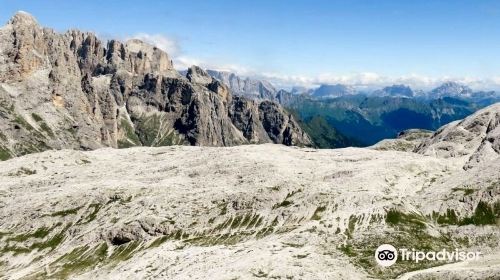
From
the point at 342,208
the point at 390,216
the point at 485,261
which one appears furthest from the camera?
the point at 342,208

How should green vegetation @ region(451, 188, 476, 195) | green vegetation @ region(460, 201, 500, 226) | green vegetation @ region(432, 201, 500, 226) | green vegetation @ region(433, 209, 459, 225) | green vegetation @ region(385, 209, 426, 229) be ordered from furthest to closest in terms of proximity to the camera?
green vegetation @ region(451, 188, 476, 195), green vegetation @ region(433, 209, 459, 225), green vegetation @ region(432, 201, 500, 226), green vegetation @ region(460, 201, 500, 226), green vegetation @ region(385, 209, 426, 229)

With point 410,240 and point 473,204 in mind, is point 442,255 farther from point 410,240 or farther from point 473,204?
point 473,204

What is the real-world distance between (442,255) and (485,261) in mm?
11034

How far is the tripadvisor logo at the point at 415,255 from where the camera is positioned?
458 ft

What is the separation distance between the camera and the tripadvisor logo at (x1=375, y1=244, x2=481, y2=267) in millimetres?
139500

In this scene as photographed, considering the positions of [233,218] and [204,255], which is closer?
[204,255]

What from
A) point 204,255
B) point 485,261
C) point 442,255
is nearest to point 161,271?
point 204,255

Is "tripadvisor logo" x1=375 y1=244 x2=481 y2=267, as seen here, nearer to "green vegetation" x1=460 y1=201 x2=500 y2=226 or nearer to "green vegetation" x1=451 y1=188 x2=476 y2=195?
"green vegetation" x1=460 y1=201 x2=500 y2=226

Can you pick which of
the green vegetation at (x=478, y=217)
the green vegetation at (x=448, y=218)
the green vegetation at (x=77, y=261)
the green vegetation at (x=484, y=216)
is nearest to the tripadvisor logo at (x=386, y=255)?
the green vegetation at (x=448, y=218)

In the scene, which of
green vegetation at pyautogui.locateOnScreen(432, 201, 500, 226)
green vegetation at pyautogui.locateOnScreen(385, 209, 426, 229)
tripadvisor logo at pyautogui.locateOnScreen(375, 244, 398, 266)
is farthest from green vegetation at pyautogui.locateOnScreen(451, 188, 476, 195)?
tripadvisor logo at pyautogui.locateOnScreen(375, 244, 398, 266)

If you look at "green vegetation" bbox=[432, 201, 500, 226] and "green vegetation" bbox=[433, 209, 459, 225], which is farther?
"green vegetation" bbox=[433, 209, 459, 225]

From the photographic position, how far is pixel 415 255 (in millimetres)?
142125

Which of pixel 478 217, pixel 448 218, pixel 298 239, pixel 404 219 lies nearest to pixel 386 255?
pixel 298 239

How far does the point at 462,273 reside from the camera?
390 ft
